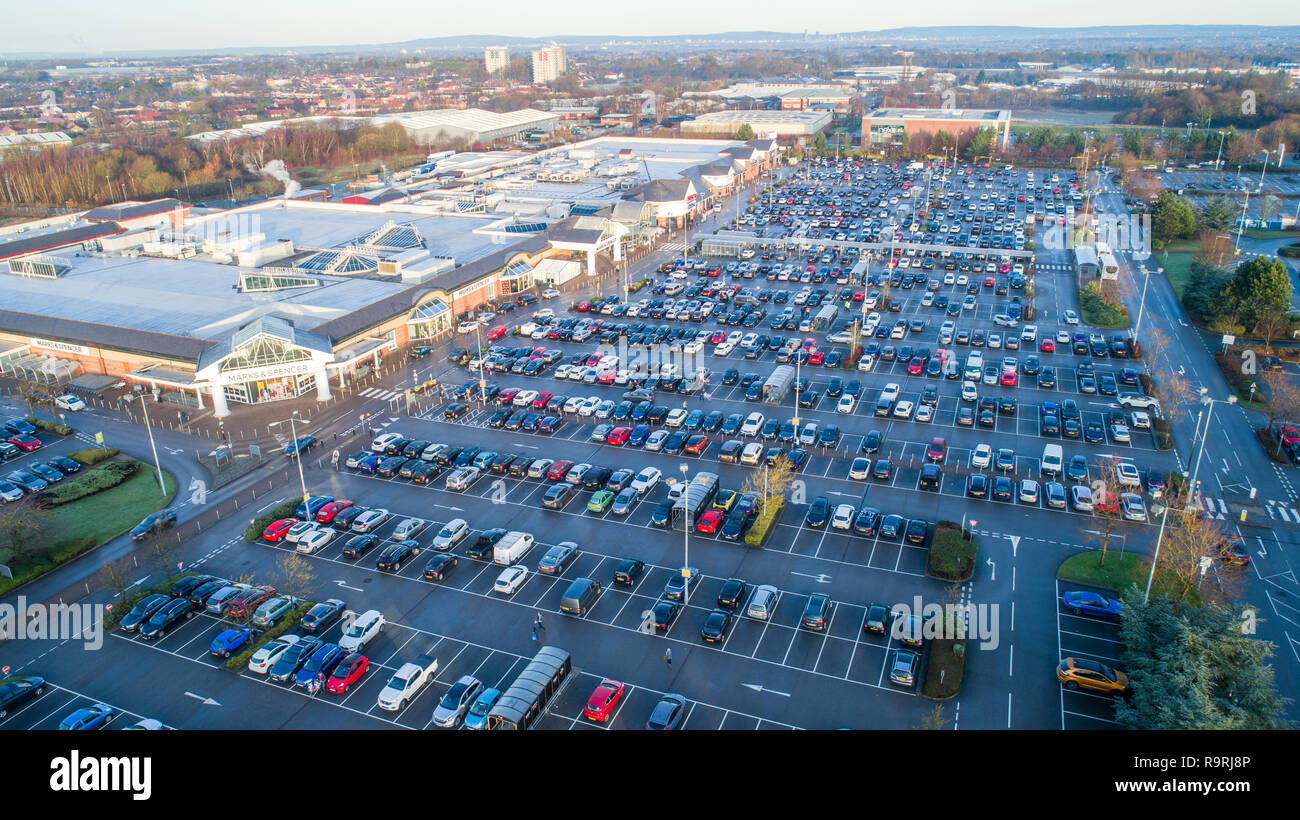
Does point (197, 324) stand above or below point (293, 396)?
above

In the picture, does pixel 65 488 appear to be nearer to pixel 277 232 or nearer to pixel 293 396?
pixel 293 396

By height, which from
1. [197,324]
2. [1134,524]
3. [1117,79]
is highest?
[1117,79]

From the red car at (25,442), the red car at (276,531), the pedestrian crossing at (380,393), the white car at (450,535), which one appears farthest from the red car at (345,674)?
the red car at (25,442)

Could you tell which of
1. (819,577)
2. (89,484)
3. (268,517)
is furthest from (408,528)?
(89,484)

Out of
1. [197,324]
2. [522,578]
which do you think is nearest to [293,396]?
[197,324]

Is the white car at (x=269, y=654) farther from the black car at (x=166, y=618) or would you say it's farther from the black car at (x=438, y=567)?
the black car at (x=438, y=567)

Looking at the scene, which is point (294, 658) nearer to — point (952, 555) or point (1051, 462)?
point (952, 555)
